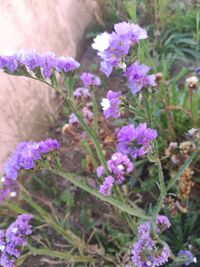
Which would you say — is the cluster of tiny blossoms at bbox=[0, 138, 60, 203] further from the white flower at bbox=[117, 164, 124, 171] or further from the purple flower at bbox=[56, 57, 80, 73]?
the white flower at bbox=[117, 164, 124, 171]

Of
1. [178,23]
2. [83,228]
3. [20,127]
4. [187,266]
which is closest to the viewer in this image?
[187,266]

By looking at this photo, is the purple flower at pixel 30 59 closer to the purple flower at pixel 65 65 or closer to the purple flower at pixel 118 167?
the purple flower at pixel 65 65

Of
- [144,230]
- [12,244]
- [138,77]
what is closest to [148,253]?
[144,230]

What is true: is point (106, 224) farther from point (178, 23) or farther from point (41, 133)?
point (178, 23)

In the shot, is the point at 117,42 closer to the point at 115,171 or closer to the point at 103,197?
the point at 103,197

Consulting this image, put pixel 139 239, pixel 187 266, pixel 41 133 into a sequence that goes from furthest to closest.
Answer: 1. pixel 41 133
2. pixel 187 266
3. pixel 139 239

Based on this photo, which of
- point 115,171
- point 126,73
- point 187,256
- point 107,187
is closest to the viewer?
point 126,73

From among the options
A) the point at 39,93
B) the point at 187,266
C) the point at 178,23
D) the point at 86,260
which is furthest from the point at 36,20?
the point at 187,266
